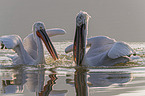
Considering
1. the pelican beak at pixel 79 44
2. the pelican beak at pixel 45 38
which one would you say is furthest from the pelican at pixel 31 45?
the pelican beak at pixel 79 44

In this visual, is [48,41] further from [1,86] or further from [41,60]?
[1,86]

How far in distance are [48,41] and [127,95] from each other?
5762 mm

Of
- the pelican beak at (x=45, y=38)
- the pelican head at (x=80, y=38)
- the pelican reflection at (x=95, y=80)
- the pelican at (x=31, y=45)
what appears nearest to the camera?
the pelican reflection at (x=95, y=80)

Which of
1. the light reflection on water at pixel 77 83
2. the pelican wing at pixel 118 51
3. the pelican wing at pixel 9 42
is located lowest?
the light reflection on water at pixel 77 83

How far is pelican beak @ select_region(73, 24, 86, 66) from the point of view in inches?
374

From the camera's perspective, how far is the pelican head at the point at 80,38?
30.9 ft

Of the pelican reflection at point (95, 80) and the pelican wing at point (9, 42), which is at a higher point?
the pelican wing at point (9, 42)

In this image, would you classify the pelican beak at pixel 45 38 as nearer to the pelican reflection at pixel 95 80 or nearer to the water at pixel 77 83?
the water at pixel 77 83

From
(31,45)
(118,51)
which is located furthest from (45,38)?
(118,51)

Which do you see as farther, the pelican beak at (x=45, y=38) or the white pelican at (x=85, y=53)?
the pelican beak at (x=45, y=38)

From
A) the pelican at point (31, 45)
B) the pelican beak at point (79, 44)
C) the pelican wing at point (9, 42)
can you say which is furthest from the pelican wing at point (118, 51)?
the pelican wing at point (9, 42)

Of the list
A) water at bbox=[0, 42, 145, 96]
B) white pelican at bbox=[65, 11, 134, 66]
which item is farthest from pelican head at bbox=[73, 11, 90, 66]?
water at bbox=[0, 42, 145, 96]

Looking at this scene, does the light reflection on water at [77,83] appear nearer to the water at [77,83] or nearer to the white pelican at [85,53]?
the water at [77,83]

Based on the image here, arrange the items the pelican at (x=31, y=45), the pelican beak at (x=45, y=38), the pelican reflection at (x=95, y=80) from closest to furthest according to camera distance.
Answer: the pelican reflection at (x=95, y=80)
the pelican at (x=31, y=45)
the pelican beak at (x=45, y=38)
